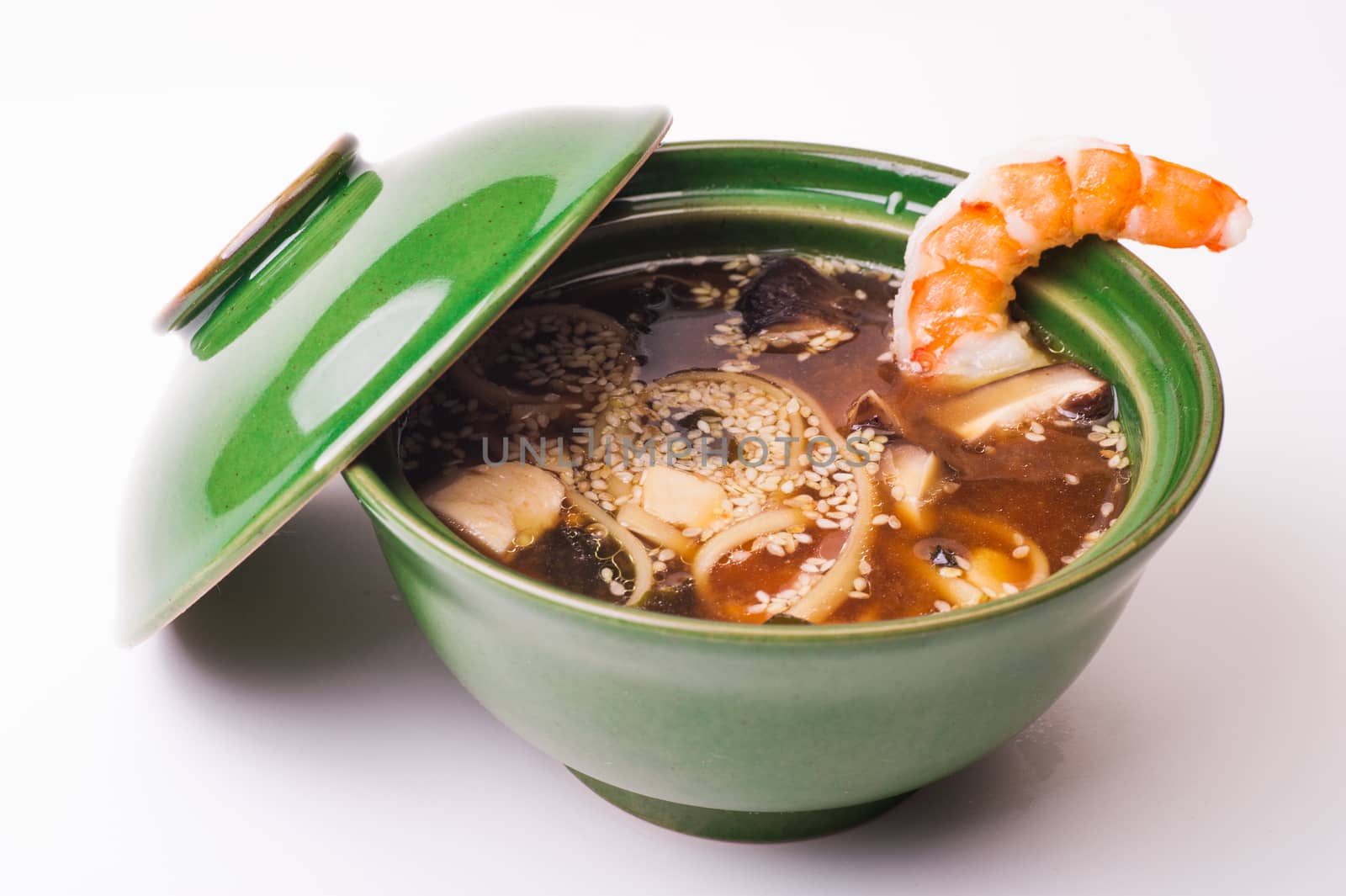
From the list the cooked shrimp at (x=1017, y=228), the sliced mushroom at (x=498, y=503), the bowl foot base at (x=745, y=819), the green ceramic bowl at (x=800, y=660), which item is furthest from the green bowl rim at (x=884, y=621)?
the bowl foot base at (x=745, y=819)

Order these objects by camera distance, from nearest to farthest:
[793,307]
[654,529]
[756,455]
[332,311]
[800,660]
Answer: [800,660] < [332,311] < [654,529] < [756,455] < [793,307]

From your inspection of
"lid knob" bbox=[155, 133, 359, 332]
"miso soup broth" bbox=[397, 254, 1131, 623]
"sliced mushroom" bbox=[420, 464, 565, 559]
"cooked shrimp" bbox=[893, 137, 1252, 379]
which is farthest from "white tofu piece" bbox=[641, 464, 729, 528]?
"lid knob" bbox=[155, 133, 359, 332]

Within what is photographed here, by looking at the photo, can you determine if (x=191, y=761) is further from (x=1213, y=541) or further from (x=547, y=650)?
(x=1213, y=541)

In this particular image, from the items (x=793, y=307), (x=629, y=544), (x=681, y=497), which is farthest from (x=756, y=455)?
(x=793, y=307)

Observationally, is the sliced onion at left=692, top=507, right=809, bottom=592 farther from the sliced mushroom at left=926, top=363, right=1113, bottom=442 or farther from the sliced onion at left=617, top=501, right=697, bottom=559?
the sliced mushroom at left=926, top=363, right=1113, bottom=442

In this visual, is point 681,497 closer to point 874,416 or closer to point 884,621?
point 874,416
